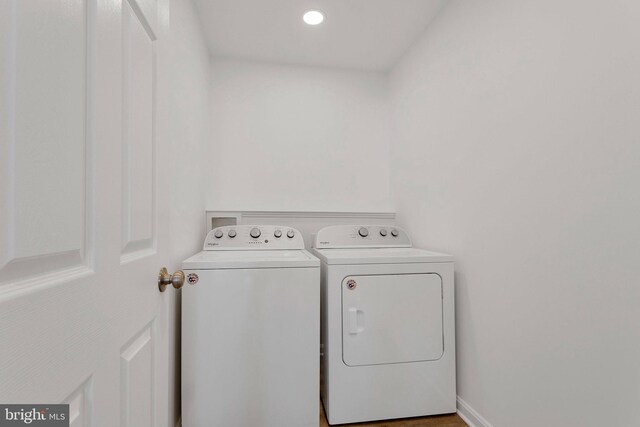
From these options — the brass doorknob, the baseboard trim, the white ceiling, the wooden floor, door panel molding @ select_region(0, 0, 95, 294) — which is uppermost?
the white ceiling

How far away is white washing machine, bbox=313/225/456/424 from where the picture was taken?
1.53m

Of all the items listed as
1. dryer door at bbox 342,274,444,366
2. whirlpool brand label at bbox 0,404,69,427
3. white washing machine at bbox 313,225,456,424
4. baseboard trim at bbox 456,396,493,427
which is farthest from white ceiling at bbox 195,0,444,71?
baseboard trim at bbox 456,396,493,427

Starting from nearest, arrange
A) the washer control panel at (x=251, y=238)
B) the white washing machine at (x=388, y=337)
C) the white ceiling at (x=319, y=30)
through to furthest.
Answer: the white washing machine at (x=388, y=337), the white ceiling at (x=319, y=30), the washer control panel at (x=251, y=238)

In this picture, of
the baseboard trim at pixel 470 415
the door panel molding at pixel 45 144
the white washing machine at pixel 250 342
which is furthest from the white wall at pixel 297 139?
the door panel molding at pixel 45 144

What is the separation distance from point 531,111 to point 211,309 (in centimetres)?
166

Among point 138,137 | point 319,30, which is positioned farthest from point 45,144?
point 319,30

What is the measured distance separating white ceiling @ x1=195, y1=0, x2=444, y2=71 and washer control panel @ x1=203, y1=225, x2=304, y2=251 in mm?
1371

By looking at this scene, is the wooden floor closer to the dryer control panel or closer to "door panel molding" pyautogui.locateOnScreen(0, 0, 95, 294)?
the dryer control panel

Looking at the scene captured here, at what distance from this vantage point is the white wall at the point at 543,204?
3.03 ft

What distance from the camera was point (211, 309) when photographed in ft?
4.57

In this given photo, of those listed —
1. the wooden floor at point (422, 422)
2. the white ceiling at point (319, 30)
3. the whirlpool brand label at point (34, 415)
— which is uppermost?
the white ceiling at point (319, 30)

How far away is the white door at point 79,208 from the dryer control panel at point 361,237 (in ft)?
4.66

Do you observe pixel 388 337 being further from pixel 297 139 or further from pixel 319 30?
pixel 319 30

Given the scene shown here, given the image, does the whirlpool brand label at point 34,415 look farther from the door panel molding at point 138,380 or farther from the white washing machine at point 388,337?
the white washing machine at point 388,337
